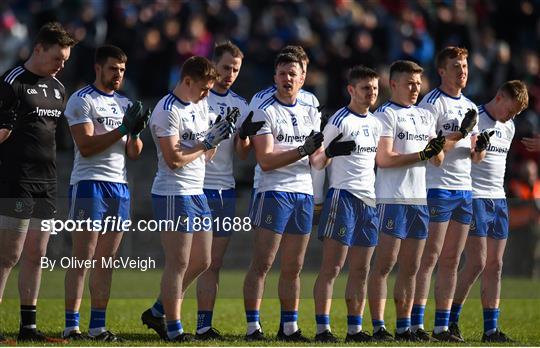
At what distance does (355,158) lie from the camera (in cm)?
1117

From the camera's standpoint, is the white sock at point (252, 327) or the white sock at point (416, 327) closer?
the white sock at point (252, 327)

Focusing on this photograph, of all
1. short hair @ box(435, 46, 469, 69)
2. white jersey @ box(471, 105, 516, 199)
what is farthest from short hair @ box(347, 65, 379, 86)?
white jersey @ box(471, 105, 516, 199)

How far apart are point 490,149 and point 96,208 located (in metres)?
3.89

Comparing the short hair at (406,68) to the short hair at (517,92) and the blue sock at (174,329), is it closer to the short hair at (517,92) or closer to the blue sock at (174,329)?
the short hair at (517,92)

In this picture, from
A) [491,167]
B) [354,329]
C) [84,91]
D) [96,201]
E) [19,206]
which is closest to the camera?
[19,206]

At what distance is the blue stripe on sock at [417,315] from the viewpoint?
1152 cm

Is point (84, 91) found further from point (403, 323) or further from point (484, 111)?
point (484, 111)

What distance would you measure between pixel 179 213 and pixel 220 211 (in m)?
0.90

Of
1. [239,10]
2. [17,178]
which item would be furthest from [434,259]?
[239,10]

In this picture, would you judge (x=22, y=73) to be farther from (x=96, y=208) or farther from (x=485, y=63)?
(x=485, y=63)

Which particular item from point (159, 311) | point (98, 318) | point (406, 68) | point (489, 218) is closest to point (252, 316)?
point (159, 311)

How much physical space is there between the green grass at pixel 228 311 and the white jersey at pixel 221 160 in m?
1.43

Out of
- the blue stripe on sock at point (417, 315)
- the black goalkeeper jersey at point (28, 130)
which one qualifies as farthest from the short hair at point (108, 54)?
the blue stripe on sock at point (417, 315)

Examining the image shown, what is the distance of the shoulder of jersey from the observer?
10.6 metres
